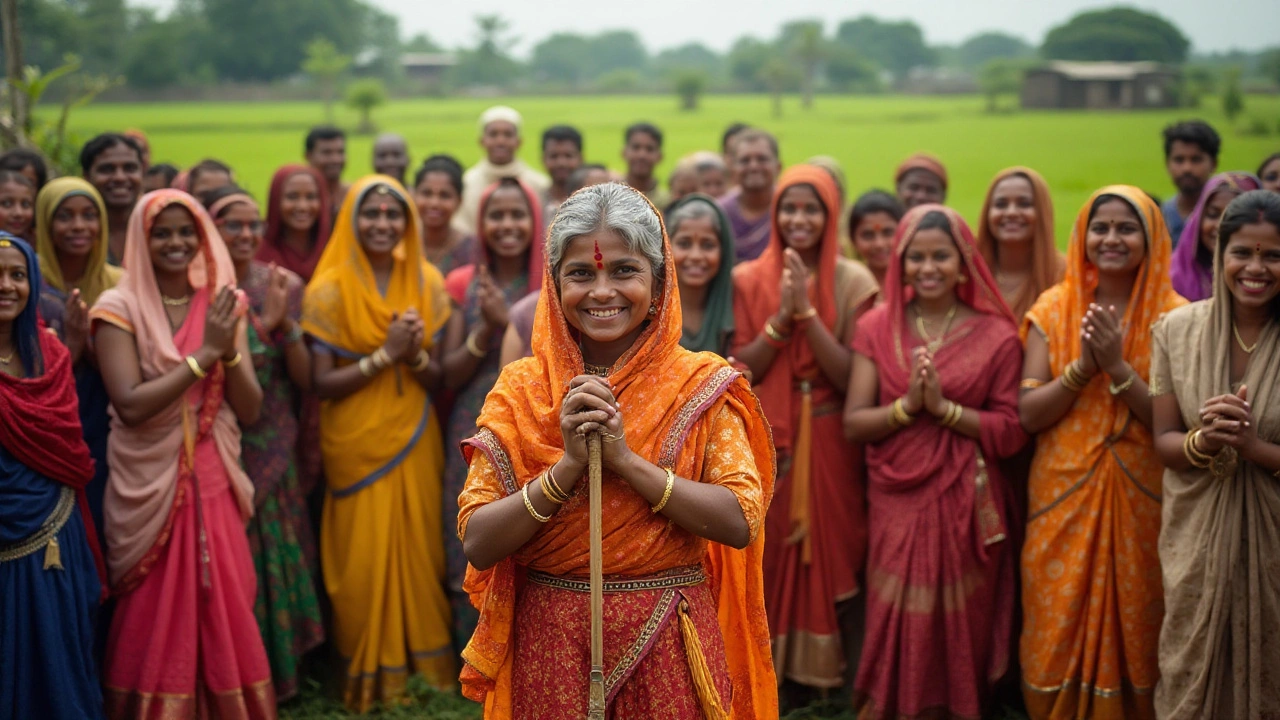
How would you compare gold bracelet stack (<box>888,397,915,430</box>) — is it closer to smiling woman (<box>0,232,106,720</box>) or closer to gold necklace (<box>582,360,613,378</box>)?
gold necklace (<box>582,360,613,378</box>)

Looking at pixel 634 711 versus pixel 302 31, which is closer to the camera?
pixel 634 711

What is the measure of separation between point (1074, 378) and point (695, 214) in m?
1.82

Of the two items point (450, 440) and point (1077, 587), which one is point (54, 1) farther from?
point (1077, 587)

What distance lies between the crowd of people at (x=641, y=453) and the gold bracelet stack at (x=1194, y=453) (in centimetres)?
2

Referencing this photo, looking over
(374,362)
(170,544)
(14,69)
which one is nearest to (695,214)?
(374,362)

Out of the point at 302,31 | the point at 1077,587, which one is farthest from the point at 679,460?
the point at 302,31

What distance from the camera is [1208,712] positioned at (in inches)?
161

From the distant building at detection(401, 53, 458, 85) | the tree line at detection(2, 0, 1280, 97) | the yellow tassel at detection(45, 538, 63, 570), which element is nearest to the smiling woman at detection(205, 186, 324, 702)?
the yellow tassel at detection(45, 538, 63, 570)

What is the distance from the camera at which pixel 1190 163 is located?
672 cm

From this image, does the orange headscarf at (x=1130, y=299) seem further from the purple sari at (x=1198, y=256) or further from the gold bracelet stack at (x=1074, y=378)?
the purple sari at (x=1198, y=256)

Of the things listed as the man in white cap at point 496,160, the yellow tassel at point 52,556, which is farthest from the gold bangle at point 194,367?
the man in white cap at point 496,160

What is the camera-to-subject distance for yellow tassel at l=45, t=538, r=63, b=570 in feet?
13.8

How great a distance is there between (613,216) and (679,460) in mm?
629

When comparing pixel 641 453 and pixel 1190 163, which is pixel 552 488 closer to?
pixel 641 453
